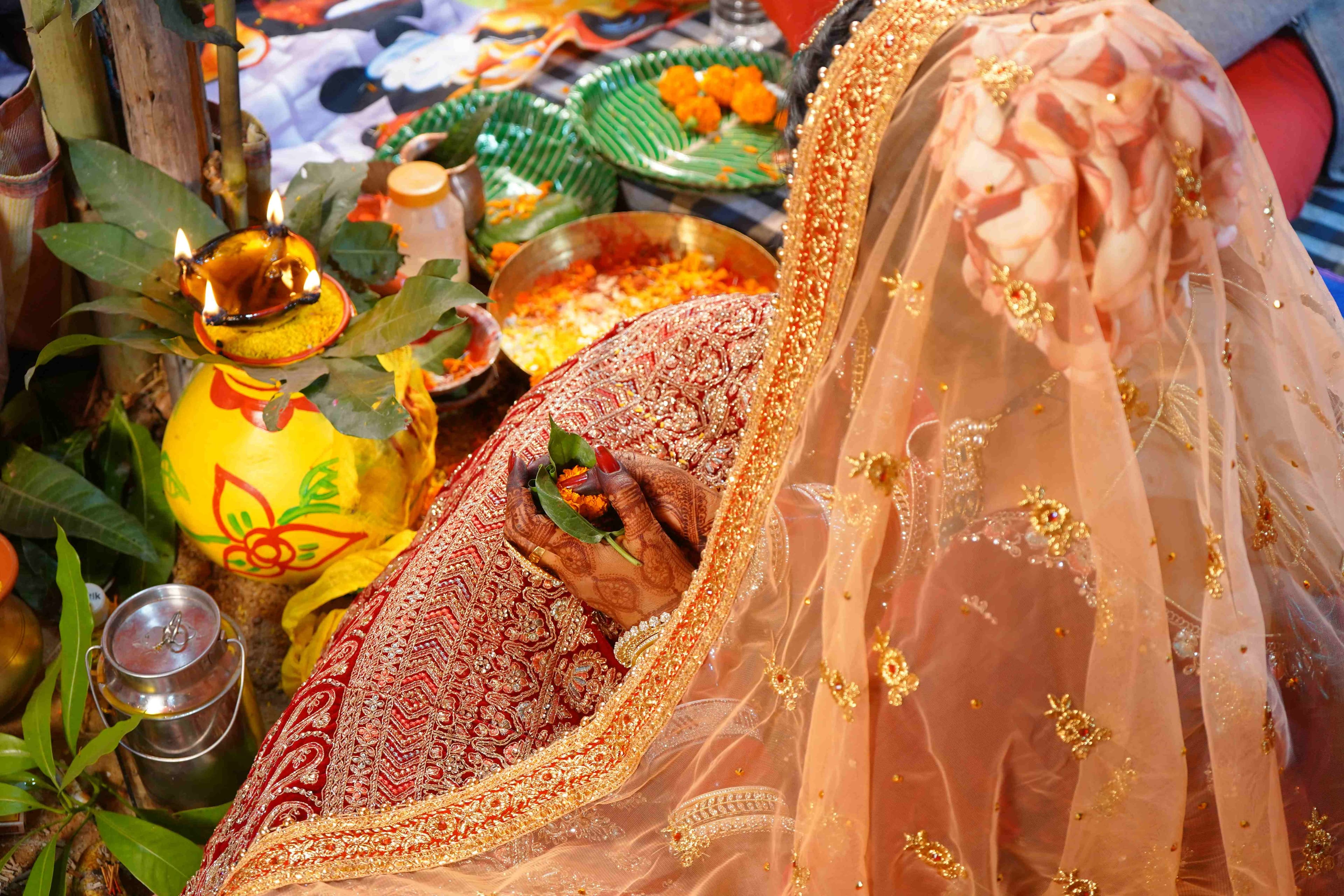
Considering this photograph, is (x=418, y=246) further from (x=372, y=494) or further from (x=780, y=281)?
(x=780, y=281)

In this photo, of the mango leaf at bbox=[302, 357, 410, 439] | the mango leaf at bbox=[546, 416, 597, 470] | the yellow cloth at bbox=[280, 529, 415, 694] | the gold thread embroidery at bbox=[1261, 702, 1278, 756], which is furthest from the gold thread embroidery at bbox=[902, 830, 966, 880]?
the yellow cloth at bbox=[280, 529, 415, 694]

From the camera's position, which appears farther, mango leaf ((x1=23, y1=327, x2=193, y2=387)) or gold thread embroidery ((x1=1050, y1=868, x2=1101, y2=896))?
mango leaf ((x1=23, y1=327, x2=193, y2=387))

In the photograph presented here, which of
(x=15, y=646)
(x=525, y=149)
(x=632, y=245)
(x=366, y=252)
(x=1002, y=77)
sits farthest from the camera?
(x=525, y=149)

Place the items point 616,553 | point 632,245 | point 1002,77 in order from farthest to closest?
point 632,245 < point 616,553 < point 1002,77

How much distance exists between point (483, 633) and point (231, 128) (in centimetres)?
75

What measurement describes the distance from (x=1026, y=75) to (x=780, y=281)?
0.68 ft

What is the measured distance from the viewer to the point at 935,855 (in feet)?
2.48

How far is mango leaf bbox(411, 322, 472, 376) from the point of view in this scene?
1.41 metres

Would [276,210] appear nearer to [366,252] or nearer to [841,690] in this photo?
[366,252]

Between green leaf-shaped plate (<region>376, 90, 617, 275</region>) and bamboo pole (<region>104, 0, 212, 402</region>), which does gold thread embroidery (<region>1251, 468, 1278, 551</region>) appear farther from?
green leaf-shaped plate (<region>376, 90, 617, 275</region>)

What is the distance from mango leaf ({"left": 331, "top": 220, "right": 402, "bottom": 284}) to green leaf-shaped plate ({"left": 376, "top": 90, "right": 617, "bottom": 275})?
0.46m

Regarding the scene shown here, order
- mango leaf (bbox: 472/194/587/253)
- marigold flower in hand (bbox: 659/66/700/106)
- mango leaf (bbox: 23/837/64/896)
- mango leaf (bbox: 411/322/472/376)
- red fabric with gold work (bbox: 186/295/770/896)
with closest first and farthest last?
1. red fabric with gold work (bbox: 186/295/770/896)
2. mango leaf (bbox: 23/837/64/896)
3. mango leaf (bbox: 411/322/472/376)
4. mango leaf (bbox: 472/194/587/253)
5. marigold flower in hand (bbox: 659/66/700/106)

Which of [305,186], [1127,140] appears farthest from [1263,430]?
[305,186]

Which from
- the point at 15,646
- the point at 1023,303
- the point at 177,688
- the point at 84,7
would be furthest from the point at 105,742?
the point at 1023,303
